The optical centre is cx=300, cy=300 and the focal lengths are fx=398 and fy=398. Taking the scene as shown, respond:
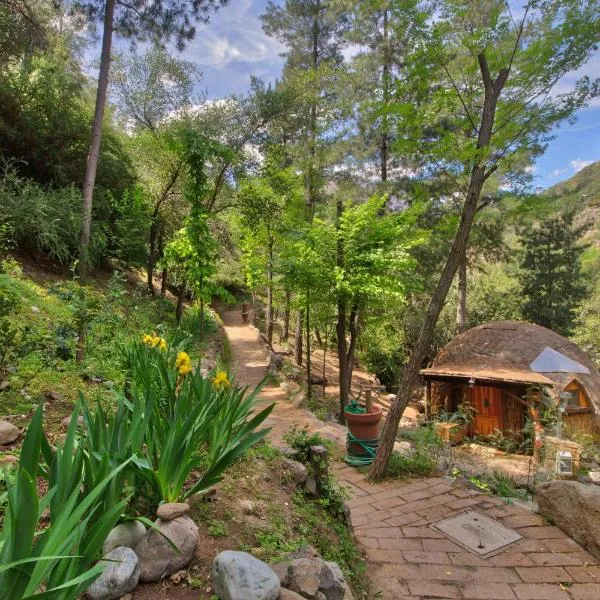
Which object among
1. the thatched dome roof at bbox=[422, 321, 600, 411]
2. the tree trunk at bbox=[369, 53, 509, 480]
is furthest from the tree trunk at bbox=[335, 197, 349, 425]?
the thatched dome roof at bbox=[422, 321, 600, 411]

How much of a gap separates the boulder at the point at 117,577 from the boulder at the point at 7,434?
144 centimetres

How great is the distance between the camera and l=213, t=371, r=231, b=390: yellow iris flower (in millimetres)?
2900

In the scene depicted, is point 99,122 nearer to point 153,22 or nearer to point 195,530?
point 153,22

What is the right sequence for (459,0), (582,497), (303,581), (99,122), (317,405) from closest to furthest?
(303,581) → (582,497) → (459,0) → (99,122) → (317,405)

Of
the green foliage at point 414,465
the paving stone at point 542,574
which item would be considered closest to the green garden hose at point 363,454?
the green foliage at point 414,465

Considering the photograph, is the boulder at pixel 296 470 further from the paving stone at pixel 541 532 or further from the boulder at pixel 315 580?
the paving stone at pixel 541 532

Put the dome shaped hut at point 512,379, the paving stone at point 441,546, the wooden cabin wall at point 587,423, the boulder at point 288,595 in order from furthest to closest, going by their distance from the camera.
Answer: the wooden cabin wall at point 587,423
the dome shaped hut at point 512,379
the paving stone at point 441,546
the boulder at point 288,595

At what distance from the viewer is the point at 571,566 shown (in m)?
3.09

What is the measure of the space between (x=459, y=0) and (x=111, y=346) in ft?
19.3

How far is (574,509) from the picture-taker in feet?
11.5

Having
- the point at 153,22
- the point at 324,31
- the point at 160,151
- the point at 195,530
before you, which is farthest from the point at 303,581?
the point at 324,31

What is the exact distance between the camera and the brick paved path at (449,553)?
279 centimetres

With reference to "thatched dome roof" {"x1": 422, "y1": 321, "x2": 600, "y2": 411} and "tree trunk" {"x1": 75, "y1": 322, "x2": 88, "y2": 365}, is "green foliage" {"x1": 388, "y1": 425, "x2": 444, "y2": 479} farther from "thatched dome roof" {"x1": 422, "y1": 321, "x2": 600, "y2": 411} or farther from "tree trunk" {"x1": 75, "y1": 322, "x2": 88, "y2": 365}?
"thatched dome roof" {"x1": 422, "y1": 321, "x2": 600, "y2": 411}

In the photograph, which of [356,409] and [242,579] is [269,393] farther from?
[242,579]
